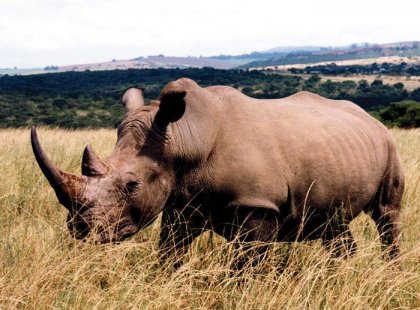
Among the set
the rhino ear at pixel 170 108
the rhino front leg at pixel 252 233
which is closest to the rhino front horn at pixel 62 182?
the rhino ear at pixel 170 108

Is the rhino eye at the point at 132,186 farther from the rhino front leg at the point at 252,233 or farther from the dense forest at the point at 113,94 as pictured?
the dense forest at the point at 113,94

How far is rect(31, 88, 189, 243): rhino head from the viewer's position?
314cm

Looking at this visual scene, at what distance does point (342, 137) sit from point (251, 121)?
0.80m

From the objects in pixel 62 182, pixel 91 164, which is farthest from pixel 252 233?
pixel 62 182

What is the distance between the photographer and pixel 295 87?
67750mm

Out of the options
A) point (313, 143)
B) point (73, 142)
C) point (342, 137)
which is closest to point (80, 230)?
point (313, 143)

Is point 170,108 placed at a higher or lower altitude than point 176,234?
higher

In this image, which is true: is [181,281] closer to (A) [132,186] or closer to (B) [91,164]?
(A) [132,186]

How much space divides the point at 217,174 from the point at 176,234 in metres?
0.60

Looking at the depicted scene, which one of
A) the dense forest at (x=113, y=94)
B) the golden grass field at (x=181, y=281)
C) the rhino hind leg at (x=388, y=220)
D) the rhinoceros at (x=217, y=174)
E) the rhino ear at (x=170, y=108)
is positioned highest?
the rhino ear at (x=170, y=108)

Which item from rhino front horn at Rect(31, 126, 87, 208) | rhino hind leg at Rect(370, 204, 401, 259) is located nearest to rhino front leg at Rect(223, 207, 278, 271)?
rhino front horn at Rect(31, 126, 87, 208)

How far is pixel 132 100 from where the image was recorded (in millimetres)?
3939

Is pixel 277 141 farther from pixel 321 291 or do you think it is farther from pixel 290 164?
pixel 321 291

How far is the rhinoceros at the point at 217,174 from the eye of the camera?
3.24m
